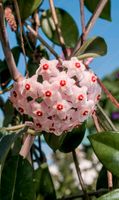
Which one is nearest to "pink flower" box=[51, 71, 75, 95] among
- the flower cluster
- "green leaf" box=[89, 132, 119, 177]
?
the flower cluster

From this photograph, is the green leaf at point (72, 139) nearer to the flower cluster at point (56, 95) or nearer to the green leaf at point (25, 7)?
the flower cluster at point (56, 95)

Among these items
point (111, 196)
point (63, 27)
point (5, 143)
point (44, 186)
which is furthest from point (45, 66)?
point (63, 27)

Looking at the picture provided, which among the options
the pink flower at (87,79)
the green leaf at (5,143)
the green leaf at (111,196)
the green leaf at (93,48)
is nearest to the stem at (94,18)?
the green leaf at (93,48)

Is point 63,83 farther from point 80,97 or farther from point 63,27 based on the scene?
point 63,27

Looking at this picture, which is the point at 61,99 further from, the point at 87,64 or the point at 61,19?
the point at 61,19

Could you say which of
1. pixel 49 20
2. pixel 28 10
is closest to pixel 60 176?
Result: pixel 49 20
